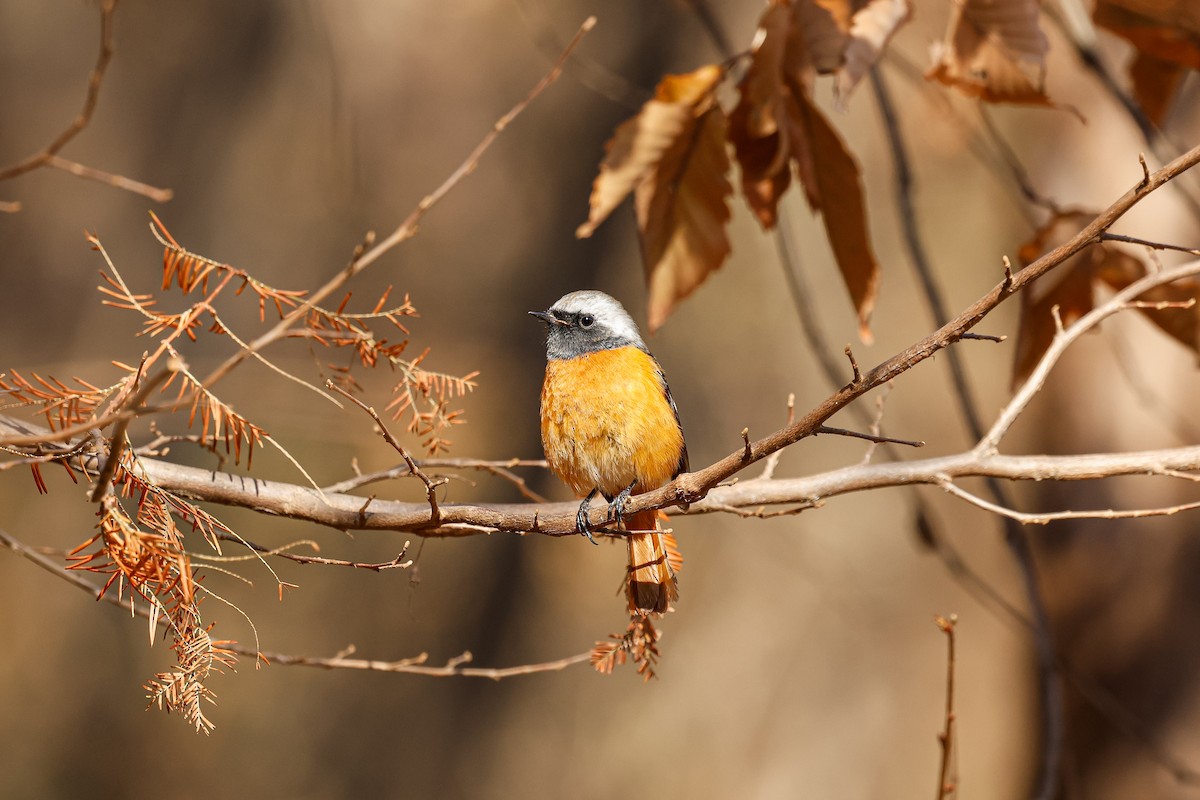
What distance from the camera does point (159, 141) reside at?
7.45 meters

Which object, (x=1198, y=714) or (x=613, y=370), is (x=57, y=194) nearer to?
(x=613, y=370)

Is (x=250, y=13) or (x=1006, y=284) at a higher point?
(x=250, y=13)

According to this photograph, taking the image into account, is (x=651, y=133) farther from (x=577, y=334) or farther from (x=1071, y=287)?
(x=1071, y=287)

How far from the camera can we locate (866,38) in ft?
6.79

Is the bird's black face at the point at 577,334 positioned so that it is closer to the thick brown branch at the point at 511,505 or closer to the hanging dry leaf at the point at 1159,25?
the thick brown branch at the point at 511,505

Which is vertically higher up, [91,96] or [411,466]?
[91,96]

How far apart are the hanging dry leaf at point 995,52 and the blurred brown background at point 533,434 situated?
218 centimetres

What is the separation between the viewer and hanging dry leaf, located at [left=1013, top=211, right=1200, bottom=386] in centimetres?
254

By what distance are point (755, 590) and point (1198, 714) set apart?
195 centimetres

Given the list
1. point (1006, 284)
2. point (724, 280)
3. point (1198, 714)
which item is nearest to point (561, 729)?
point (724, 280)

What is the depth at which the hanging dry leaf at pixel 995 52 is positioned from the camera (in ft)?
7.26

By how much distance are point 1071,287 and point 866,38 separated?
956mm

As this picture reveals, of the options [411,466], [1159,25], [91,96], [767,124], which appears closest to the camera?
[91,96]

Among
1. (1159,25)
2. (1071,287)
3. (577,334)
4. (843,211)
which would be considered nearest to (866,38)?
(843,211)
